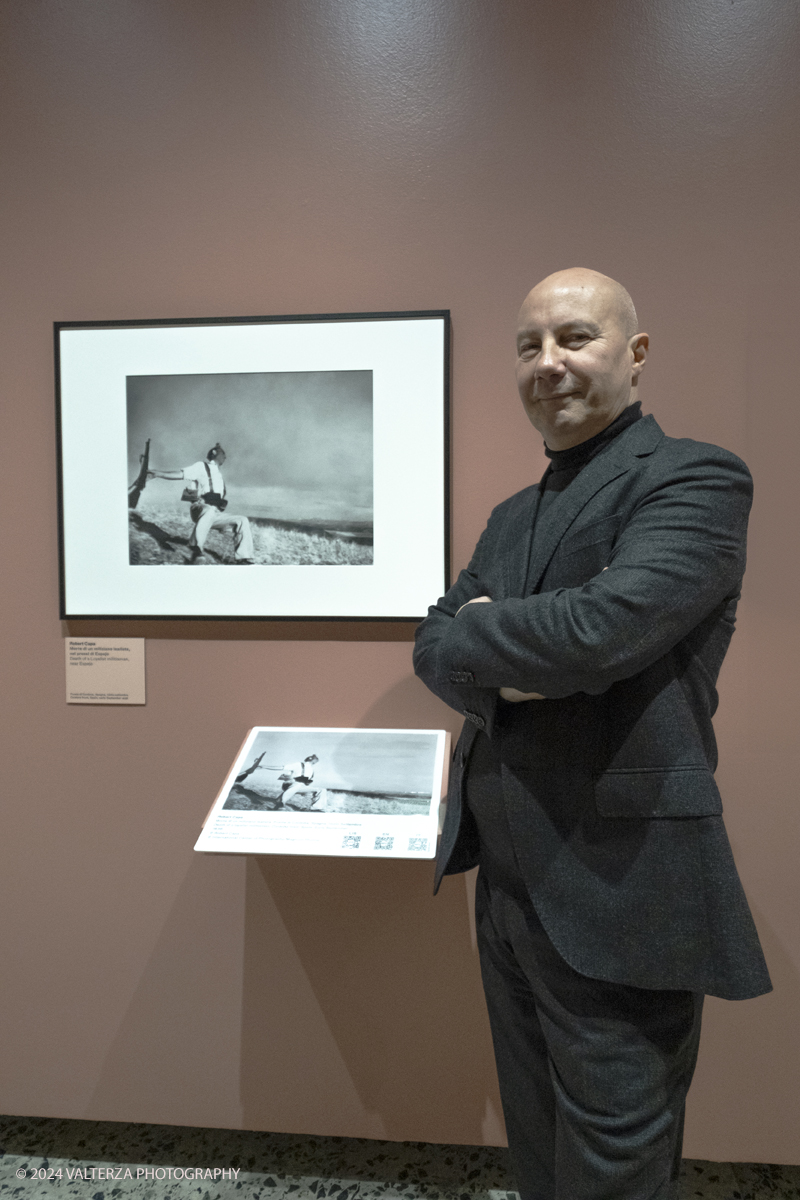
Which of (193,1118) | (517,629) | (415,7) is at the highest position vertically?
(415,7)

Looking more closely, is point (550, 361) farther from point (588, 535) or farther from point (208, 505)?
point (208, 505)

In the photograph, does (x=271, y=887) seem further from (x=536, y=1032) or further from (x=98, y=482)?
(x=98, y=482)

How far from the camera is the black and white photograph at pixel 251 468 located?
5.97 feet

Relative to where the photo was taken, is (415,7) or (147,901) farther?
(147,901)

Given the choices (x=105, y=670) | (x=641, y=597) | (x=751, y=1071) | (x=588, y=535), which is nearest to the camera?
(x=641, y=597)

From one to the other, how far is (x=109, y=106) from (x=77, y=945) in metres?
2.22

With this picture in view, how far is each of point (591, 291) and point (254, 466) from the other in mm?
943

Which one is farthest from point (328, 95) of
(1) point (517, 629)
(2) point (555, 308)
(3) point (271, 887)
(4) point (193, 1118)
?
(4) point (193, 1118)

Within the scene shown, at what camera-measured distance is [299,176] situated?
1831mm

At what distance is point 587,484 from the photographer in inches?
48.6

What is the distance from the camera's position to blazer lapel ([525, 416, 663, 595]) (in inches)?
48.0

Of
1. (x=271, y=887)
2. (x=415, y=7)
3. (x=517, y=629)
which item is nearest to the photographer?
(x=517, y=629)

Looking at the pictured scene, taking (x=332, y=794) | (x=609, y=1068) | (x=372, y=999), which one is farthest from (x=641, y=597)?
(x=372, y=999)

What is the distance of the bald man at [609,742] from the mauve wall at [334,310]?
1.85ft
